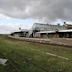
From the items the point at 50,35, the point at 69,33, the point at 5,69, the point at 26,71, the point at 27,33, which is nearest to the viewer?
the point at 26,71

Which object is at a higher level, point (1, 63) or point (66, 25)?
point (66, 25)

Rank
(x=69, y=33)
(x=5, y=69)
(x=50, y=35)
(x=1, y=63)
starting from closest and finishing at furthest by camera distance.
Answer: (x=5, y=69), (x=1, y=63), (x=69, y=33), (x=50, y=35)

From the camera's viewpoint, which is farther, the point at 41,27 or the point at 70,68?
the point at 41,27

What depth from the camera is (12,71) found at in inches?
484

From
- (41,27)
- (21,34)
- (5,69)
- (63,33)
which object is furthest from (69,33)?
(5,69)

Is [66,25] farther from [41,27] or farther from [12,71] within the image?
[12,71]

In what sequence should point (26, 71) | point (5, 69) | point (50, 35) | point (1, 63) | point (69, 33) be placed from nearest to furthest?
point (26, 71) < point (5, 69) < point (1, 63) < point (69, 33) < point (50, 35)

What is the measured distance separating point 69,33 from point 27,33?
20757 millimetres

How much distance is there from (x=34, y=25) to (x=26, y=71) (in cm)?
4777

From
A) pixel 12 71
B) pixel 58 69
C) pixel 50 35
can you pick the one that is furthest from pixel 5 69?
pixel 50 35

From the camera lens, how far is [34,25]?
196 feet

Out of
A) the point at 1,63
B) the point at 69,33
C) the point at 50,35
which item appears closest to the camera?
the point at 1,63

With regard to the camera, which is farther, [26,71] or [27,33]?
[27,33]

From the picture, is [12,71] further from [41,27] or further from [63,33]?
[41,27]
